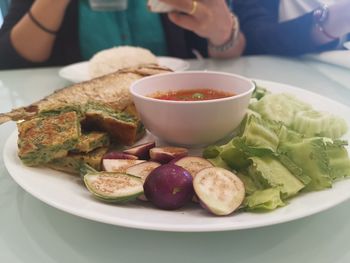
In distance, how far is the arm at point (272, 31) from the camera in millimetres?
1908

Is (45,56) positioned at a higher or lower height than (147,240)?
lower

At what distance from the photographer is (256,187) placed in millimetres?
618

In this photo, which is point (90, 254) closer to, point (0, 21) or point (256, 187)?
point (256, 187)

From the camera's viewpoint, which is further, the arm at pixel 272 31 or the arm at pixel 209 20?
the arm at pixel 272 31

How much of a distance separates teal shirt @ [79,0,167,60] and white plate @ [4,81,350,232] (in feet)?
4.69

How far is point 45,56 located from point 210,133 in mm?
1440

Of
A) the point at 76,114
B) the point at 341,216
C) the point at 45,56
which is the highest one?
the point at 76,114

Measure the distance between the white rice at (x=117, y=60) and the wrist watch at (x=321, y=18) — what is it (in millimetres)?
873

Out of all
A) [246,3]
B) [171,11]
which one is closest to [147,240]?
[171,11]

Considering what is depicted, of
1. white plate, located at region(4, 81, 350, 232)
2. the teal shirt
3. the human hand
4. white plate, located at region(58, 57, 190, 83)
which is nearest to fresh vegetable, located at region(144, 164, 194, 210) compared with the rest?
white plate, located at region(4, 81, 350, 232)

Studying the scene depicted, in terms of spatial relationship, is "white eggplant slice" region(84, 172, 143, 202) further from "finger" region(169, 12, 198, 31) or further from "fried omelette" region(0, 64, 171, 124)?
"finger" region(169, 12, 198, 31)

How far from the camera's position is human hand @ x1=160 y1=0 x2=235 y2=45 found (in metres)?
1.58

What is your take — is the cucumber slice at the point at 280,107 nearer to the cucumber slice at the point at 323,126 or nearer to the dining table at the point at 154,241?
the cucumber slice at the point at 323,126

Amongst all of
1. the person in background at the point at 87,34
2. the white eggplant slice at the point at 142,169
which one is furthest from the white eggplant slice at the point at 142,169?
the person in background at the point at 87,34
